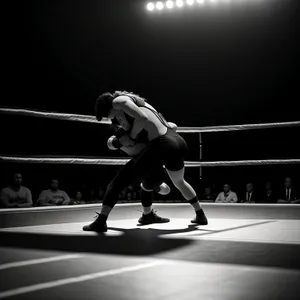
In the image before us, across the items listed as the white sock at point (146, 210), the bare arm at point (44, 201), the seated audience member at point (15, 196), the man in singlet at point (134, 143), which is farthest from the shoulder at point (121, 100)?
the bare arm at point (44, 201)

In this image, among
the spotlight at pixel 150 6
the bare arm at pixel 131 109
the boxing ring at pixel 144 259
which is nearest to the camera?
the boxing ring at pixel 144 259

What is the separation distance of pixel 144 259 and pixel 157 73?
5490 millimetres

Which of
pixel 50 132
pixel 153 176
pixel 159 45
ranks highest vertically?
pixel 159 45

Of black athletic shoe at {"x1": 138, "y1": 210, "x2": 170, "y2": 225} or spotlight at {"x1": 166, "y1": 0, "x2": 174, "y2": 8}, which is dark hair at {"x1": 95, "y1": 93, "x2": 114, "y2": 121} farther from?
spotlight at {"x1": 166, "y1": 0, "x2": 174, "y2": 8}

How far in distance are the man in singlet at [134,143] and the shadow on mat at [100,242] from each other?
23cm

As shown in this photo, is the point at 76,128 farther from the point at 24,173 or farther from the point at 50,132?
the point at 24,173

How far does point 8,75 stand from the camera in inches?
229

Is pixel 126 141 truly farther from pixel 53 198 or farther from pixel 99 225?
pixel 53 198

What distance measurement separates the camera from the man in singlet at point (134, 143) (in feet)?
7.73

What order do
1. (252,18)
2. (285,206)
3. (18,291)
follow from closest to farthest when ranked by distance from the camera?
1. (18,291)
2. (285,206)
3. (252,18)

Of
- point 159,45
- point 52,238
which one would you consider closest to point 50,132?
point 159,45

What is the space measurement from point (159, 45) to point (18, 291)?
575cm

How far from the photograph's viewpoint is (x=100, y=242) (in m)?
1.96

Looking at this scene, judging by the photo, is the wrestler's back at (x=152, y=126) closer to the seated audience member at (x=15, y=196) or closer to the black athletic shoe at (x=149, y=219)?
the black athletic shoe at (x=149, y=219)
